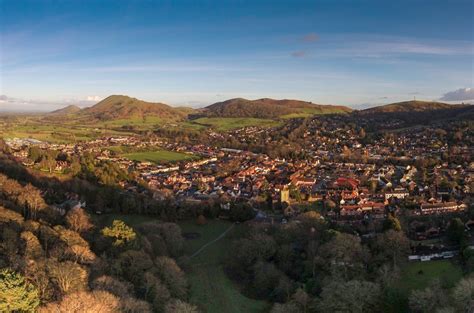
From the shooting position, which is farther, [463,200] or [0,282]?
[463,200]

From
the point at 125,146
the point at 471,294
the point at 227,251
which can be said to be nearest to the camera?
the point at 471,294

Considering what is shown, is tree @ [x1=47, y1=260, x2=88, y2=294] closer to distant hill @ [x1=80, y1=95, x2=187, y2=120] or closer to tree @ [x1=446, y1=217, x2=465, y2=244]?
tree @ [x1=446, y1=217, x2=465, y2=244]

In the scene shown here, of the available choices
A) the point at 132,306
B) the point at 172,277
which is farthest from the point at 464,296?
the point at 132,306

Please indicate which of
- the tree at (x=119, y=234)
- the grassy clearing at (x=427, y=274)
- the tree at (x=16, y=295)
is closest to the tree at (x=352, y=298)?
the grassy clearing at (x=427, y=274)

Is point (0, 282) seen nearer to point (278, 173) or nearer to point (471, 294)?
point (471, 294)

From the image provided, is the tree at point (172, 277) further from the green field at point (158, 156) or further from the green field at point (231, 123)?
the green field at point (231, 123)

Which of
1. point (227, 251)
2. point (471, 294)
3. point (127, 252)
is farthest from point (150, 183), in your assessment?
point (471, 294)

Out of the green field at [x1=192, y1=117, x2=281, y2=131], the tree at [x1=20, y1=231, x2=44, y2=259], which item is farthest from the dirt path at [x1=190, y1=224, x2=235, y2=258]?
the green field at [x1=192, y1=117, x2=281, y2=131]
